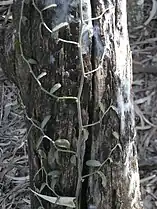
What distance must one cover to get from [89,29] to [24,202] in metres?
0.98

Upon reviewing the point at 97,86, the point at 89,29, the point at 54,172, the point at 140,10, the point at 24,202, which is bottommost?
Result: the point at 24,202

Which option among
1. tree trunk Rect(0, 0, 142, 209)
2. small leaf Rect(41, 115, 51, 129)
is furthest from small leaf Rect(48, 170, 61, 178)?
small leaf Rect(41, 115, 51, 129)

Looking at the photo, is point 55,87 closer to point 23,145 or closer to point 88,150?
point 88,150

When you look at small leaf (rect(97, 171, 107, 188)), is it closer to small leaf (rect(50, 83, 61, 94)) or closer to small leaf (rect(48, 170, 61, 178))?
small leaf (rect(48, 170, 61, 178))

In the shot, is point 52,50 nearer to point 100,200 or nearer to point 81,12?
point 81,12

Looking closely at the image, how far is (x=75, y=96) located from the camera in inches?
40.1

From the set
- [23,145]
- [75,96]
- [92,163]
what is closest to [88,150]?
[92,163]

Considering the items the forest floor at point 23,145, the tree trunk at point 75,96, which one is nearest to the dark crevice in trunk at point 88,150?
the tree trunk at point 75,96

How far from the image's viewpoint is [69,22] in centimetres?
97

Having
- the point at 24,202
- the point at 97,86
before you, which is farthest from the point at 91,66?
the point at 24,202

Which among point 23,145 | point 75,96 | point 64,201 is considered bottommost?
point 64,201

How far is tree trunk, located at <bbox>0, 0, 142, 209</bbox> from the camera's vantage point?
99 cm

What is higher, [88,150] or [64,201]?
[88,150]

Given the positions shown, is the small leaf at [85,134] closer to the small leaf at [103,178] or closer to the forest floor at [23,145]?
the small leaf at [103,178]
